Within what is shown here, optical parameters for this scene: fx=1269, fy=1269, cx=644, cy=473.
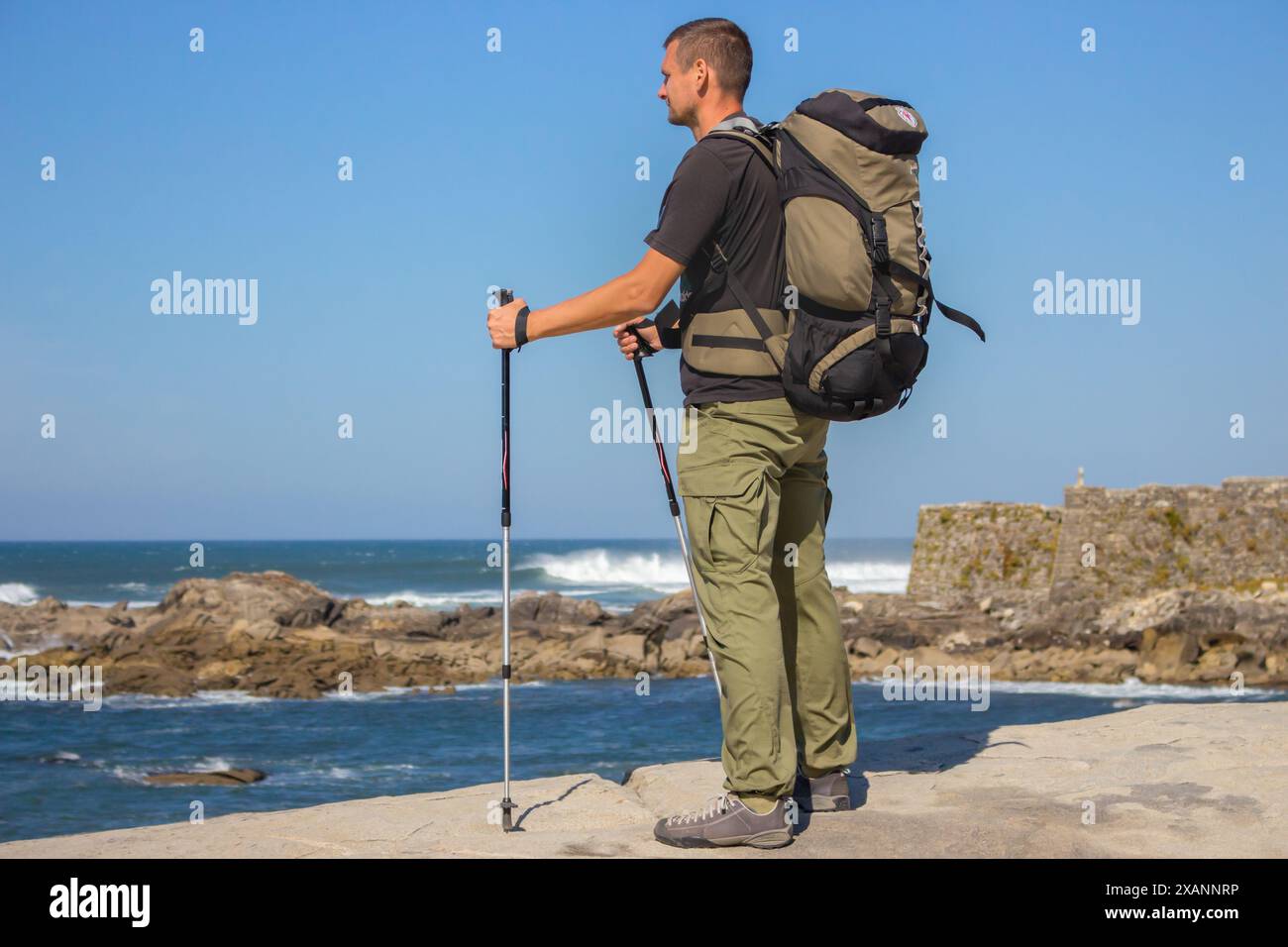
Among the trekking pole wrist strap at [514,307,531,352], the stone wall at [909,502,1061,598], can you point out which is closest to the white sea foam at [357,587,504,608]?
the stone wall at [909,502,1061,598]

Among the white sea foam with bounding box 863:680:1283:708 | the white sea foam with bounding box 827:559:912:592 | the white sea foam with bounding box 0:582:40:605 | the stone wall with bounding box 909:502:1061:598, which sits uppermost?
the stone wall with bounding box 909:502:1061:598

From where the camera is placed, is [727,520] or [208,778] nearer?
[727,520]

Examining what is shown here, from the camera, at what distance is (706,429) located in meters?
3.77

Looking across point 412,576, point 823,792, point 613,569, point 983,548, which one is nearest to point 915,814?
point 823,792

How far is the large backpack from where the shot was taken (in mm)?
3584

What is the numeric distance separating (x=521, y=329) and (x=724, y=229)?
671 mm

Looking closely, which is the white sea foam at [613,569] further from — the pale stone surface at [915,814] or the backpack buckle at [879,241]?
the backpack buckle at [879,241]

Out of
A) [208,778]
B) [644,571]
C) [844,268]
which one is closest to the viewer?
[844,268]

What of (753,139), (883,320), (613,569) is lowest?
(613,569)

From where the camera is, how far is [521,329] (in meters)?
3.80

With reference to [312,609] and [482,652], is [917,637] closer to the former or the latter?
[482,652]

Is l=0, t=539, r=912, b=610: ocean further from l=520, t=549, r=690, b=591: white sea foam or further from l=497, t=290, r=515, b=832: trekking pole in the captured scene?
l=497, t=290, r=515, b=832: trekking pole

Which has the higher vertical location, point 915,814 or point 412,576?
point 915,814

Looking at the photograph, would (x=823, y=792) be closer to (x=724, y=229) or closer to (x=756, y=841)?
(x=756, y=841)
